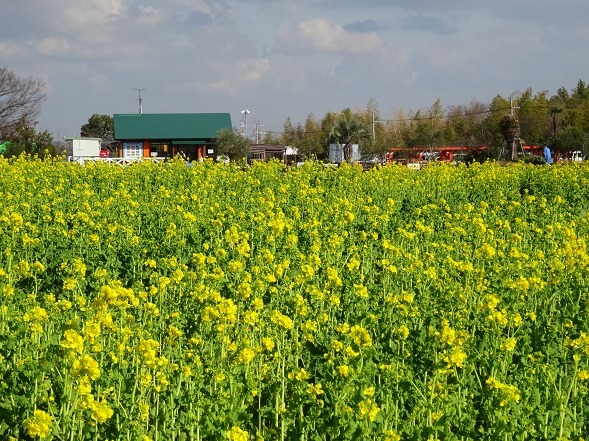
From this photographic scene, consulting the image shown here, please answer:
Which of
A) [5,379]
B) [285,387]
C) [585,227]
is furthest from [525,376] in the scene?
[585,227]

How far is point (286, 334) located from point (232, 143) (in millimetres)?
47995

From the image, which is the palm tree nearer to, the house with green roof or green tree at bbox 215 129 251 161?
the house with green roof

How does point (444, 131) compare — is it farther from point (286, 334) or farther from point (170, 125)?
point (286, 334)

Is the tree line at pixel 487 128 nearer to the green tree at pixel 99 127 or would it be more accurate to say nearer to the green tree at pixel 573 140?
the green tree at pixel 573 140

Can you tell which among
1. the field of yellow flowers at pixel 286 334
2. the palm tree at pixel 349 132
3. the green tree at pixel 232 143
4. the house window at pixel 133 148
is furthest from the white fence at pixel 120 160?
the palm tree at pixel 349 132

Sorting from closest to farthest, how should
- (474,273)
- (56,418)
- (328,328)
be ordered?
(56,418)
(328,328)
(474,273)

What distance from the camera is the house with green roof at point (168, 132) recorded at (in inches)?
2306

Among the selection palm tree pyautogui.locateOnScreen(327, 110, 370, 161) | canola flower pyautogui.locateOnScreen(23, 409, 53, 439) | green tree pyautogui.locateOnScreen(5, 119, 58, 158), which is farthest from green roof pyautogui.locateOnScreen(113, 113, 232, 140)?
canola flower pyautogui.locateOnScreen(23, 409, 53, 439)

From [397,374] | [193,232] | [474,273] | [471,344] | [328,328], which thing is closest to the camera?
[397,374]

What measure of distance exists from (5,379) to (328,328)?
2.41 metres

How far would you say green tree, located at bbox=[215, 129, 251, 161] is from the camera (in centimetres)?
5322

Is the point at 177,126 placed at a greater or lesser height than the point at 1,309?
greater

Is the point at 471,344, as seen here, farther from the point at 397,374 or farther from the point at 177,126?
the point at 177,126

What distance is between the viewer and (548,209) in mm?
12914
